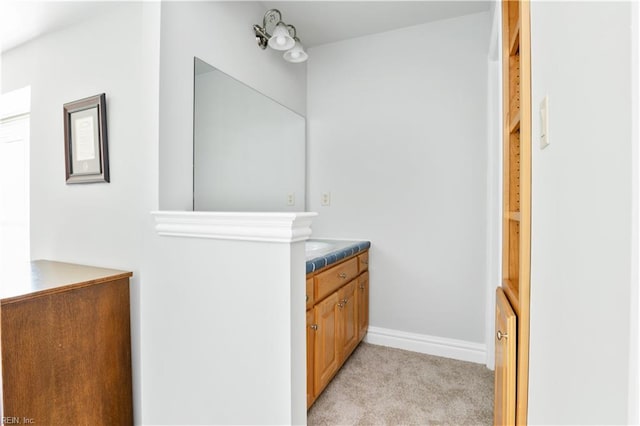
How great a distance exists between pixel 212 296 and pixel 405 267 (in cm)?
169

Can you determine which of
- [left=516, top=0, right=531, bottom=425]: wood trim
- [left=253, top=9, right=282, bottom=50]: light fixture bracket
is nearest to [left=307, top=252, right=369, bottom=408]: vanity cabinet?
[left=516, top=0, right=531, bottom=425]: wood trim

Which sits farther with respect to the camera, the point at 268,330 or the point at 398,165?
the point at 398,165

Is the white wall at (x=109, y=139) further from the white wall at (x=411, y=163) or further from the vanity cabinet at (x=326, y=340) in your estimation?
the white wall at (x=411, y=163)

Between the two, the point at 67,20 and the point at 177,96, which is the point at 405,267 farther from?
the point at 67,20

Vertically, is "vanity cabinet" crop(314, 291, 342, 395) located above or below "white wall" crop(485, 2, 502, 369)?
below

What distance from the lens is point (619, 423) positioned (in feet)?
1.33

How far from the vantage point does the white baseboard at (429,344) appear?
2318 millimetres

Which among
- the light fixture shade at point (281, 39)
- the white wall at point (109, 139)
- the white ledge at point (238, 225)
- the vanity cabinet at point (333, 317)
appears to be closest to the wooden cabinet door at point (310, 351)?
the vanity cabinet at point (333, 317)

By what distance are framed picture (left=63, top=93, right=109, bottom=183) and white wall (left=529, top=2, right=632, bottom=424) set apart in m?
1.72

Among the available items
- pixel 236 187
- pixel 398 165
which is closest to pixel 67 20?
pixel 236 187

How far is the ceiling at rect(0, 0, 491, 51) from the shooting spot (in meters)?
1.66

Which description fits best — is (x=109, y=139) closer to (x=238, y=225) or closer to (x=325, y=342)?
(x=238, y=225)

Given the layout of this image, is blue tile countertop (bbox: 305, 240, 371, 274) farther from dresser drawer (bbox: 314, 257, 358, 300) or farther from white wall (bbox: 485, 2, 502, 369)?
white wall (bbox: 485, 2, 502, 369)

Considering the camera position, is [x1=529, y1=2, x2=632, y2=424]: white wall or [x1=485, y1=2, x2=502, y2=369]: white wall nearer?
[x1=529, y1=2, x2=632, y2=424]: white wall
